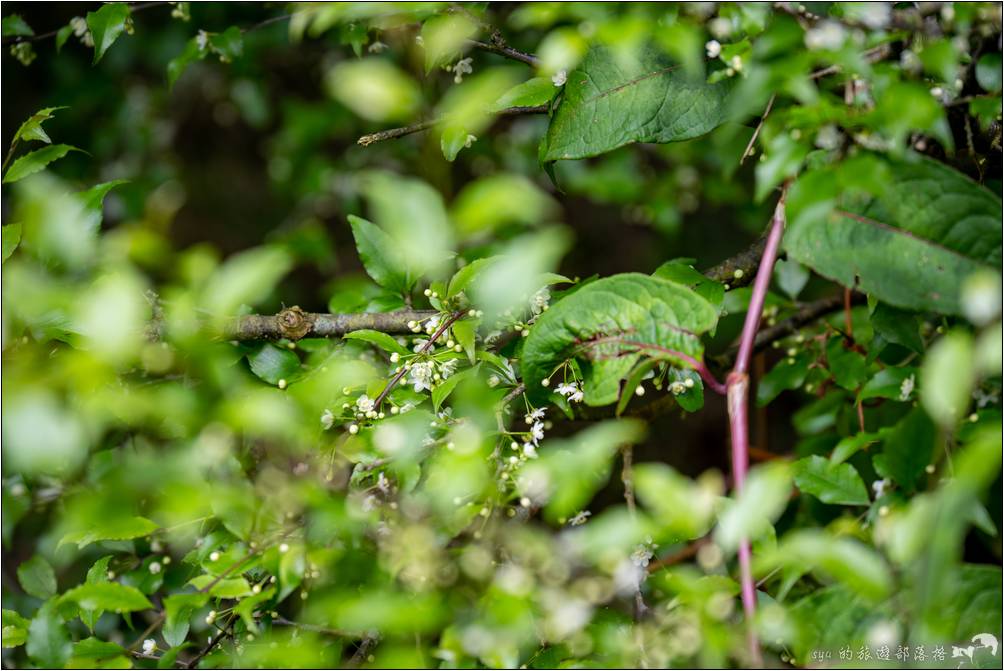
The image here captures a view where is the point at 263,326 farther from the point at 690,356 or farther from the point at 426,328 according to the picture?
the point at 690,356

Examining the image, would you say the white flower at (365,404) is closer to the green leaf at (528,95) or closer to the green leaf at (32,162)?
the green leaf at (528,95)

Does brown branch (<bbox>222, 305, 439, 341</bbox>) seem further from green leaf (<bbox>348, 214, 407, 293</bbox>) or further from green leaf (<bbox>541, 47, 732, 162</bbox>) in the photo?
green leaf (<bbox>541, 47, 732, 162</bbox>)

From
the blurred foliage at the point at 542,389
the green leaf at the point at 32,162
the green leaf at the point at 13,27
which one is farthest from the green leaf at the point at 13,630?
the green leaf at the point at 13,27

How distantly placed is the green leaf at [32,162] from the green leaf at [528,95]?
393 mm

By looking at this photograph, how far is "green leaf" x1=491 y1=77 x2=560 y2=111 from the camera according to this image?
25.0 inches

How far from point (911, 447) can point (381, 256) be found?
447 millimetres

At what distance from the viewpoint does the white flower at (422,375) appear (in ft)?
2.09

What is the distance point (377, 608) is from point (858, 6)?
454 millimetres

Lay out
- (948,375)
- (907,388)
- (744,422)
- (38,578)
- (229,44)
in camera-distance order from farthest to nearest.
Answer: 1. (229,44)
2. (38,578)
3. (907,388)
4. (744,422)
5. (948,375)

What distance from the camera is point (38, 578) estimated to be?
81cm

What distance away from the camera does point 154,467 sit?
1.26 ft

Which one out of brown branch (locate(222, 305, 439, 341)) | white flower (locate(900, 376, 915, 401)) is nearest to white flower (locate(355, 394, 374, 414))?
brown branch (locate(222, 305, 439, 341))

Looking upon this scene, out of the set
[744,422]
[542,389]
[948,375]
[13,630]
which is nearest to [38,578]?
[13,630]

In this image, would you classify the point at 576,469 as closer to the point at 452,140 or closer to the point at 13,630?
the point at 452,140
